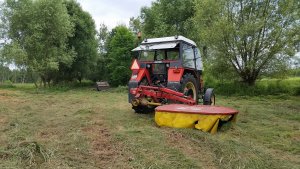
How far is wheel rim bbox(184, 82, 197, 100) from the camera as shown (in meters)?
8.56

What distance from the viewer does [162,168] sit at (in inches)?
152

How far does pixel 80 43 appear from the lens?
2684 centimetres

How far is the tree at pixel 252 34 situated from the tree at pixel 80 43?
12.9m

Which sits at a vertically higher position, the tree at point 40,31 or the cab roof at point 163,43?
the tree at point 40,31

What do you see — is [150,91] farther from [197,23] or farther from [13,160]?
[197,23]

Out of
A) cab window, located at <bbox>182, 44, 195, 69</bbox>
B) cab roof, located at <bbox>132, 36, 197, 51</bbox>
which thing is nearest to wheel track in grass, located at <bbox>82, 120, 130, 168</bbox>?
cab roof, located at <bbox>132, 36, 197, 51</bbox>

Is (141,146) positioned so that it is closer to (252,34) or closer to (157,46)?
(157,46)

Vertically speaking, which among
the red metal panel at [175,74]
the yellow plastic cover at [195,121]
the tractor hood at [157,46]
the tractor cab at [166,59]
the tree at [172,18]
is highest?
the tree at [172,18]

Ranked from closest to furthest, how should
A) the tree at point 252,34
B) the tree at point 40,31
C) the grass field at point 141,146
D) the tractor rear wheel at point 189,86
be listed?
the grass field at point 141,146, the tractor rear wheel at point 189,86, the tree at point 252,34, the tree at point 40,31

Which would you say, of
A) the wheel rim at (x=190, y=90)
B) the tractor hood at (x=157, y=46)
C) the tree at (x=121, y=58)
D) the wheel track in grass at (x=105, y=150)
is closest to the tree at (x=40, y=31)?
the tree at (x=121, y=58)

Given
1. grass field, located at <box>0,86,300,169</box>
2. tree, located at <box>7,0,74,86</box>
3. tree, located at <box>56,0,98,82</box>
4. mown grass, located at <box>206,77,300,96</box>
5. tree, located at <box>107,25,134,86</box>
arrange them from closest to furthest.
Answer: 1. grass field, located at <box>0,86,300,169</box>
2. mown grass, located at <box>206,77,300,96</box>
3. tree, located at <box>7,0,74,86</box>
4. tree, located at <box>107,25,134,86</box>
5. tree, located at <box>56,0,98,82</box>

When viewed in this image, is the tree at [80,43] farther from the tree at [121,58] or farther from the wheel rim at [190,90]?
the wheel rim at [190,90]

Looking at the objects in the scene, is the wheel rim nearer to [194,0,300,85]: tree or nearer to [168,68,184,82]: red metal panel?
[168,68,184,82]: red metal panel

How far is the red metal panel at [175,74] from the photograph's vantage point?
316 inches
